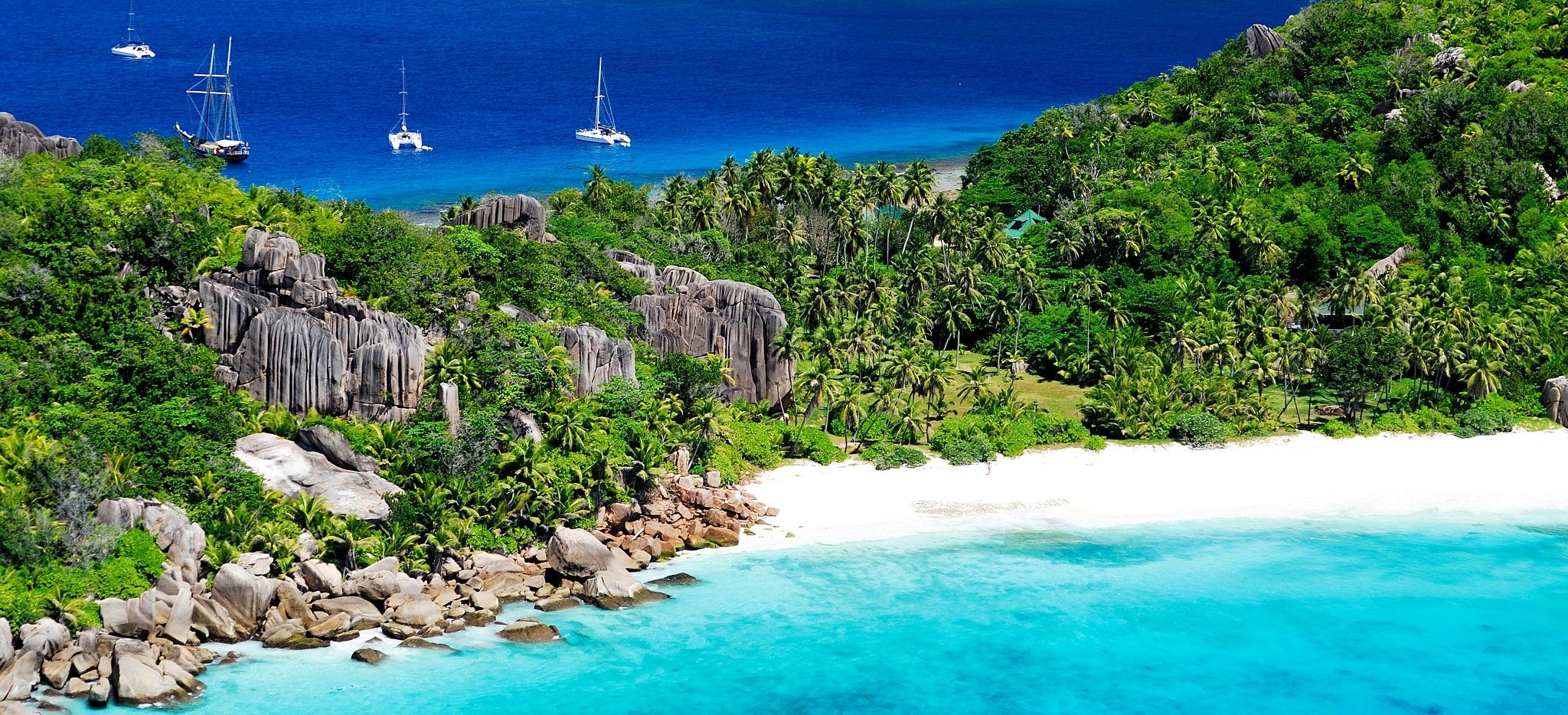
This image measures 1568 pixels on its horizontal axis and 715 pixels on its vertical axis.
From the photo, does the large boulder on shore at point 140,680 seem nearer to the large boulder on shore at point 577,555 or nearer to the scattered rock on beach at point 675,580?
the large boulder on shore at point 577,555

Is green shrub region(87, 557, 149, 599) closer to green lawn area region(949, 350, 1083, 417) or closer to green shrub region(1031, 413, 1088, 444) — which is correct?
green shrub region(1031, 413, 1088, 444)

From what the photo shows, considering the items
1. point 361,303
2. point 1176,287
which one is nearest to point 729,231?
point 1176,287

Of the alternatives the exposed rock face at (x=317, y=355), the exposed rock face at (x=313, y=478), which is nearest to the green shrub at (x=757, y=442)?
the exposed rock face at (x=317, y=355)

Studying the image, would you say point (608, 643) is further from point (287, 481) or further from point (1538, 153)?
point (1538, 153)

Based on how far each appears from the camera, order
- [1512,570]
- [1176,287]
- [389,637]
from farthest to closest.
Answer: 1. [1176,287]
2. [1512,570]
3. [389,637]

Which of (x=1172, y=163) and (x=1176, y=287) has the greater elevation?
(x=1172, y=163)
